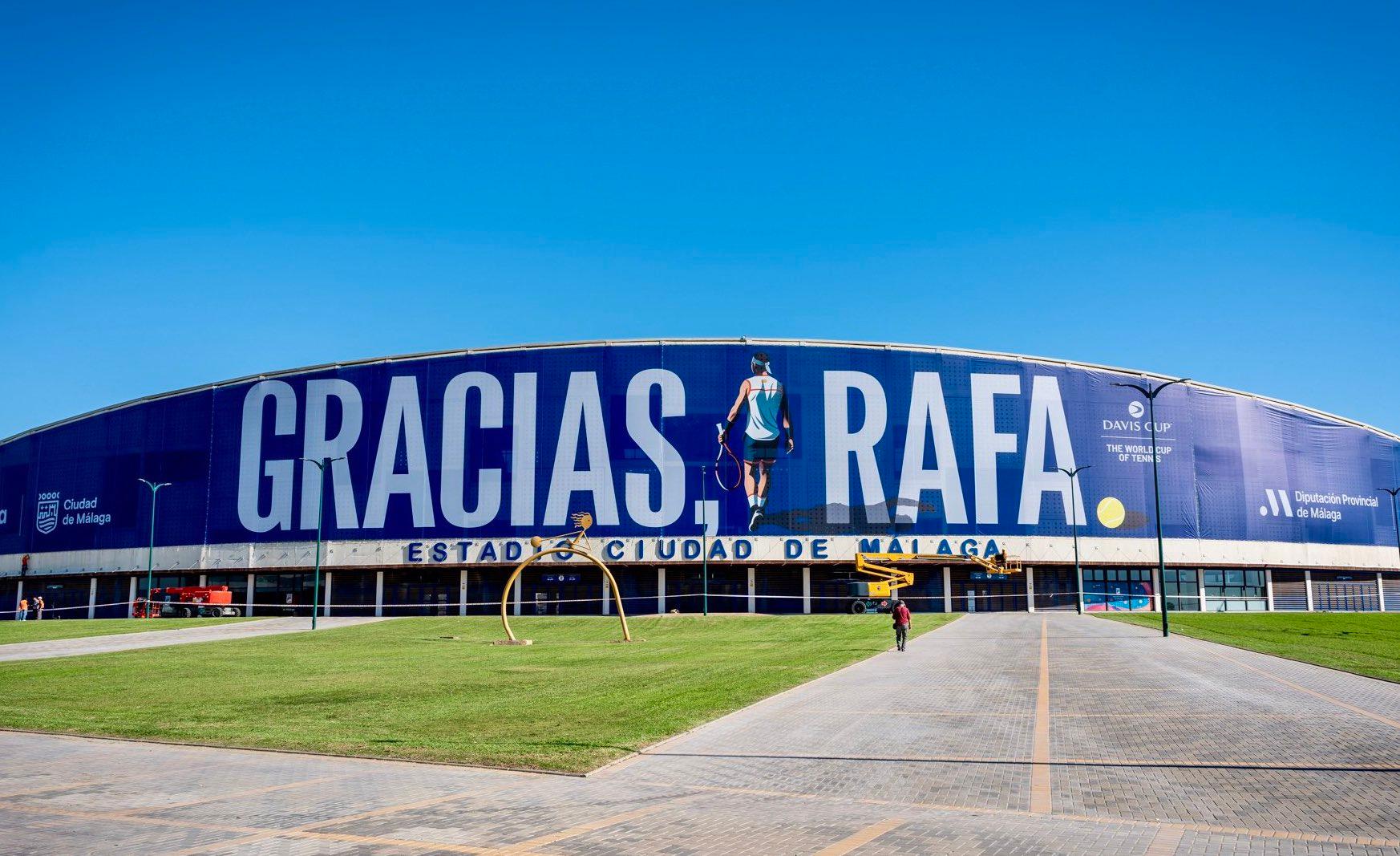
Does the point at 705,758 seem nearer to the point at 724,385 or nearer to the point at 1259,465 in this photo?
the point at 724,385

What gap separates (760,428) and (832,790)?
60330 mm

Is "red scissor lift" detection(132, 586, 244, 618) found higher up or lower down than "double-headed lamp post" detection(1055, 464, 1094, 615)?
lower down

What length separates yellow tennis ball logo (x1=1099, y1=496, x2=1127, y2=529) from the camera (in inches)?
2945

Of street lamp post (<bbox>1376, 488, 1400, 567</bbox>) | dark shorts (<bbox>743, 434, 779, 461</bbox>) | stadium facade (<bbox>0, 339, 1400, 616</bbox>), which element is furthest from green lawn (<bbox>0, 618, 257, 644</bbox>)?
street lamp post (<bbox>1376, 488, 1400, 567</bbox>)

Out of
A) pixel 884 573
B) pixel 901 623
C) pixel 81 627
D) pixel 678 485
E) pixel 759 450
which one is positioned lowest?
pixel 81 627

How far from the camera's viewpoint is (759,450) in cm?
7169

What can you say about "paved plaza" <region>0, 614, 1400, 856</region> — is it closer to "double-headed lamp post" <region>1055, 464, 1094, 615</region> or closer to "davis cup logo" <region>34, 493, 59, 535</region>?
"double-headed lamp post" <region>1055, 464, 1094, 615</region>

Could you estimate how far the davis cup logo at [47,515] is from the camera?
3250 inches

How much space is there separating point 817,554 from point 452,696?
50.3 metres

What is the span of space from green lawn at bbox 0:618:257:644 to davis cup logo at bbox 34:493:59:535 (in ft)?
98.3

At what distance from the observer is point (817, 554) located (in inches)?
2783

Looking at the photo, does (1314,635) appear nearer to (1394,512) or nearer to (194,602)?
(1394,512)

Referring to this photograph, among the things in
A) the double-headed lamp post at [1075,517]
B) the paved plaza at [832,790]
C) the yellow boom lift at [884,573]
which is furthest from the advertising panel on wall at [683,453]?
the paved plaza at [832,790]

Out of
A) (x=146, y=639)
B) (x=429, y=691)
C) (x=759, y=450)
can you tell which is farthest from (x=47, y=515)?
(x=429, y=691)
